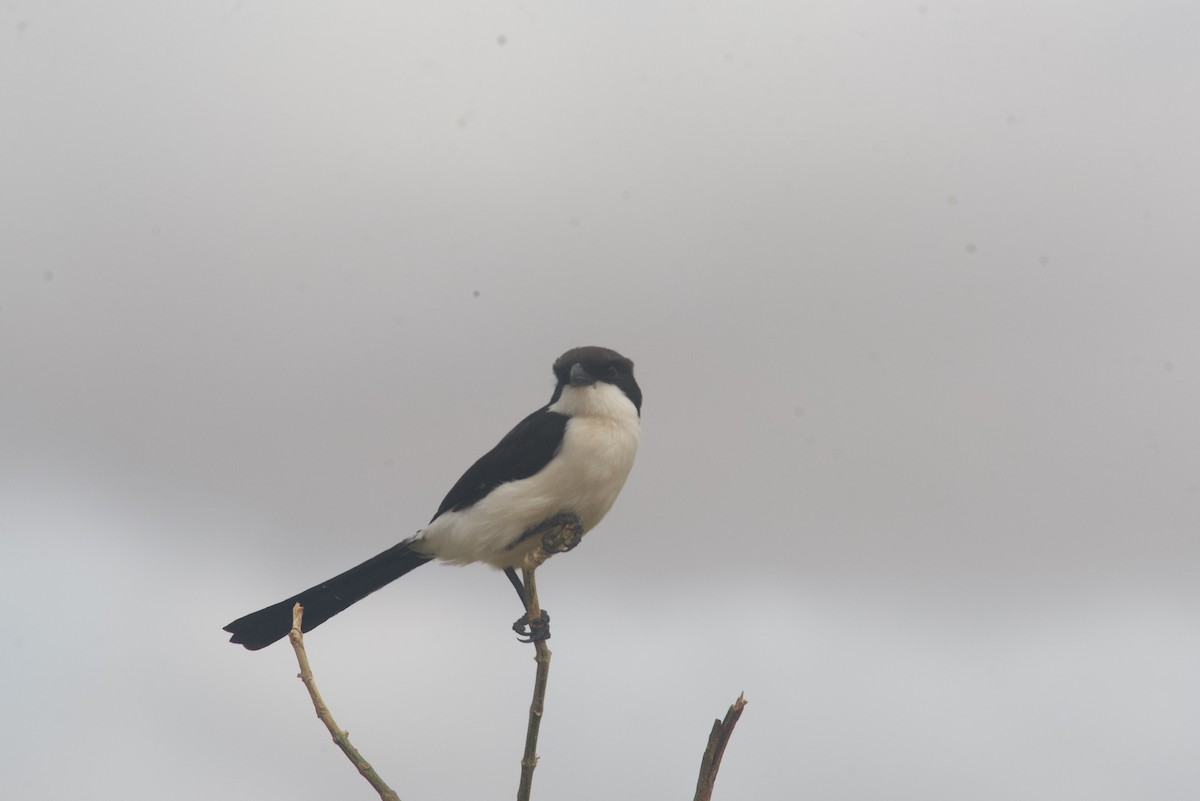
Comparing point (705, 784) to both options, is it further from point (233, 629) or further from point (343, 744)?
point (233, 629)

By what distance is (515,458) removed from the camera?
14.9 ft

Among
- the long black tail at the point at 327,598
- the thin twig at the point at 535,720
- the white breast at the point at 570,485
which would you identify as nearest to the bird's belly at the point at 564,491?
the white breast at the point at 570,485

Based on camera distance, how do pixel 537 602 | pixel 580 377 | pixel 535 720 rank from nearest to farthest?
pixel 535 720 < pixel 537 602 < pixel 580 377

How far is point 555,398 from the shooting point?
483 centimetres

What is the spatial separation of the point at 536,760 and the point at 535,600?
0.64m

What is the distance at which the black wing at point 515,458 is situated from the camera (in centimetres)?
447

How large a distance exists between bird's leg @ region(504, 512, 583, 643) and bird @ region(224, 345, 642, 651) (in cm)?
1

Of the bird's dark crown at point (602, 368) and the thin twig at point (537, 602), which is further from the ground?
the bird's dark crown at point (602, 368)

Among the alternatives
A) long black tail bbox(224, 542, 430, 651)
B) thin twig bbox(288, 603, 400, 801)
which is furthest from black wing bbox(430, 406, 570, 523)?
thin twig bbox(288, 603, 400, 801)

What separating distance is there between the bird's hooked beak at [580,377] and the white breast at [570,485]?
0.05 metres

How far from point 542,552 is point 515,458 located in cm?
54

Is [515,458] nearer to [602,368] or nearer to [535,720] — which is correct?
[602,368]

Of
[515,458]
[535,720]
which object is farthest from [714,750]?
[515,458]

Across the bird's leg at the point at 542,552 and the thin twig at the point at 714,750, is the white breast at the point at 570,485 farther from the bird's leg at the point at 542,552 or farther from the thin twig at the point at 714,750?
the thin twig at the point at 714,750
